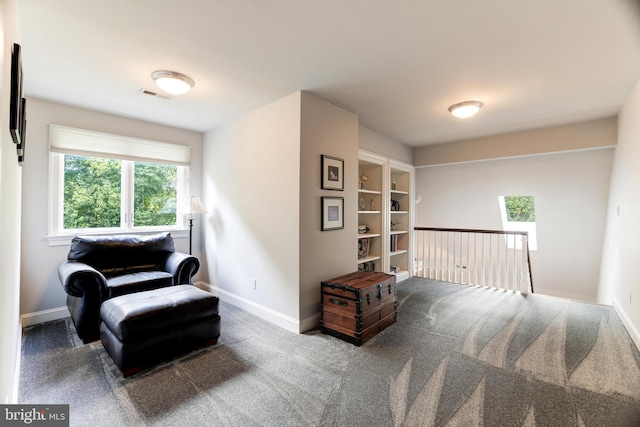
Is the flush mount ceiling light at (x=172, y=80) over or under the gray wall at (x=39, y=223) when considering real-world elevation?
over

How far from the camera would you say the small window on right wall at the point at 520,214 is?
5.64m

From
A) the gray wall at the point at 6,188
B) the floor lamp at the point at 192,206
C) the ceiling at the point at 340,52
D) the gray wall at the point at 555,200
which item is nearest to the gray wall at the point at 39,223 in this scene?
the ceiling at the point at 340,52

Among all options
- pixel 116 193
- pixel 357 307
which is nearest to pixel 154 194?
pixel 116 193

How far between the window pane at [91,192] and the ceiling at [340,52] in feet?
2.34

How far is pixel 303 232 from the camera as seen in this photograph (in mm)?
3016

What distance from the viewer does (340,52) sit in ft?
7.45

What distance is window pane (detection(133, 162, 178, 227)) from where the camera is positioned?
404cm

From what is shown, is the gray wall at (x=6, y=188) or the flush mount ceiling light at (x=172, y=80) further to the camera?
the flush mount ceiling light at (x=172, y=80)

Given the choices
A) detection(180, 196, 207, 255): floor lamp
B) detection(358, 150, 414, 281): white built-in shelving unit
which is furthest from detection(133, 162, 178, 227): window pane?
detection(358, 150, 414, 281): white built-in shelving unit

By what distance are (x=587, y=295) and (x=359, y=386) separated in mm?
5204

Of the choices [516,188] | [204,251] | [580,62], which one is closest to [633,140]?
[580,62]

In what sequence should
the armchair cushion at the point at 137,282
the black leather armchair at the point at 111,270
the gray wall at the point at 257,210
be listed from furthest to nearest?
the gray wall at the point at 257,210, the armchair cushion at the point at 137,282, the black leather armchair at the point at 111,270

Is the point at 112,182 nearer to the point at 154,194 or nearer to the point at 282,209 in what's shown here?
the point at 154,194

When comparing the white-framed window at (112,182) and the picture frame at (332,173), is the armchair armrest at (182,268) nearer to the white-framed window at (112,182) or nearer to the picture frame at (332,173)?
the white-framed window at (112,182)
